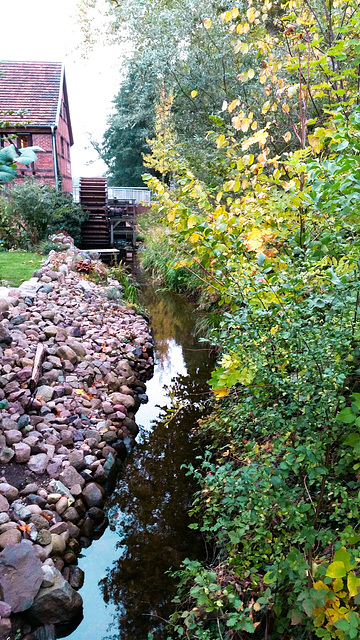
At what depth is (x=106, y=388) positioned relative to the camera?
15.4ft

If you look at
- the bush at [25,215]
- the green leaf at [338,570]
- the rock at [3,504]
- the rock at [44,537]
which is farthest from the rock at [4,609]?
the bush at [25,215]

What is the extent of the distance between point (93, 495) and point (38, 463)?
47 cm

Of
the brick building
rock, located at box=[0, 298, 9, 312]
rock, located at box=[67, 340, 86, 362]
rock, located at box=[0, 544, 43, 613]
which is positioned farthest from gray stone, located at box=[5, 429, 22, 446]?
the brick building

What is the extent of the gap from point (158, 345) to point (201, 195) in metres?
4.94

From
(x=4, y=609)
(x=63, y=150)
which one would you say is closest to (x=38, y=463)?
(x=4, y=609)

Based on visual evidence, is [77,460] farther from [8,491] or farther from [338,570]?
[338,570]

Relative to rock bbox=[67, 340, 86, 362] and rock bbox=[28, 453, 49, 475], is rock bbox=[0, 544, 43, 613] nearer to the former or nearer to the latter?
rock bbox=[28, 453, 49, 475]

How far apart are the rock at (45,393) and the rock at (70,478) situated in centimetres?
85

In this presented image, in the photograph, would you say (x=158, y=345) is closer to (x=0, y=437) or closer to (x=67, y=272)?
(x=67, y=272)

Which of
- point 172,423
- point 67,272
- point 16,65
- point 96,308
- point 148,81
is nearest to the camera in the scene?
point 172,423

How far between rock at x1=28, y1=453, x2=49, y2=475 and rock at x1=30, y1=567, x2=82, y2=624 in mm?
765

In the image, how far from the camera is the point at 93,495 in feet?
10.5

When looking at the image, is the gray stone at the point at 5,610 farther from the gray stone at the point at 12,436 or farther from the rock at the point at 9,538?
the gray stone at the point at 12,436

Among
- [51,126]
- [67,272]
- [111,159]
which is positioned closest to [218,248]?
[67,272]
